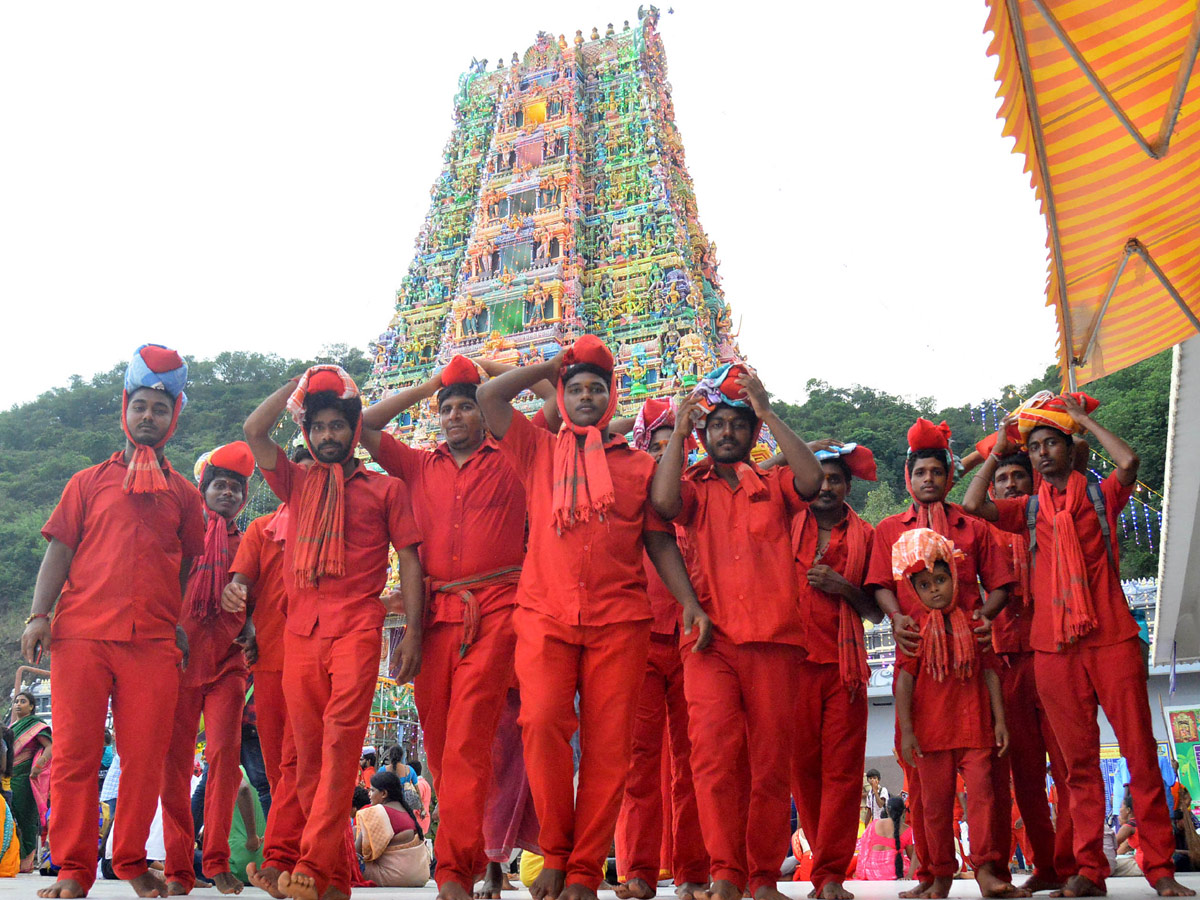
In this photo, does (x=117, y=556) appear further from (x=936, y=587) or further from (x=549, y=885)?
(x=936, y=587)

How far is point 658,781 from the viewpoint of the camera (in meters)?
4.79

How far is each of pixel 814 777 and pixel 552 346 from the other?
62.6 feet

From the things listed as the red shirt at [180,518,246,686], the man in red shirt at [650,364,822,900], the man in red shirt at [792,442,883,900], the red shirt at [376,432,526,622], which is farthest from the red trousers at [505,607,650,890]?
the red shirt at [180,518,246,686]

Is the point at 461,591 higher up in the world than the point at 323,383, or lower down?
lower down

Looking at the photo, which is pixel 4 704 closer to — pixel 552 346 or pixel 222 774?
pixel 552 346

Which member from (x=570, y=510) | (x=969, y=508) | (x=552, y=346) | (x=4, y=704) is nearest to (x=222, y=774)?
(x=570, y=510)

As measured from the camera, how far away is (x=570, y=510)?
3.95 meters

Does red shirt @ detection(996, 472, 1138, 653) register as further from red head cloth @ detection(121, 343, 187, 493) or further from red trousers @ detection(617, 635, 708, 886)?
red head cloth @ detection(121, 343, 187, 493)

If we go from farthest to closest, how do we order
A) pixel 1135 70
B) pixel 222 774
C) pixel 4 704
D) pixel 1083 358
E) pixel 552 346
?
pixel 4 704 → pixel 552 346 → pixel 1083 358 → pixel 222 774 → pixel 1135 70

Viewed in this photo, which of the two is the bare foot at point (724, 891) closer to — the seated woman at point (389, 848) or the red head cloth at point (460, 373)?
the red head cloth at point (460, 373)

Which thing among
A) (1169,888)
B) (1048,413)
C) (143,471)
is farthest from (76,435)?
(1169,888)

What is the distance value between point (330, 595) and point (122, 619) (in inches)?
38.4

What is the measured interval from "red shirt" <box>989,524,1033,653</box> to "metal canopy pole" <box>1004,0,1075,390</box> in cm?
142

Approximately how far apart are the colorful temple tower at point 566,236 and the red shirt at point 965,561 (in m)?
16.5
